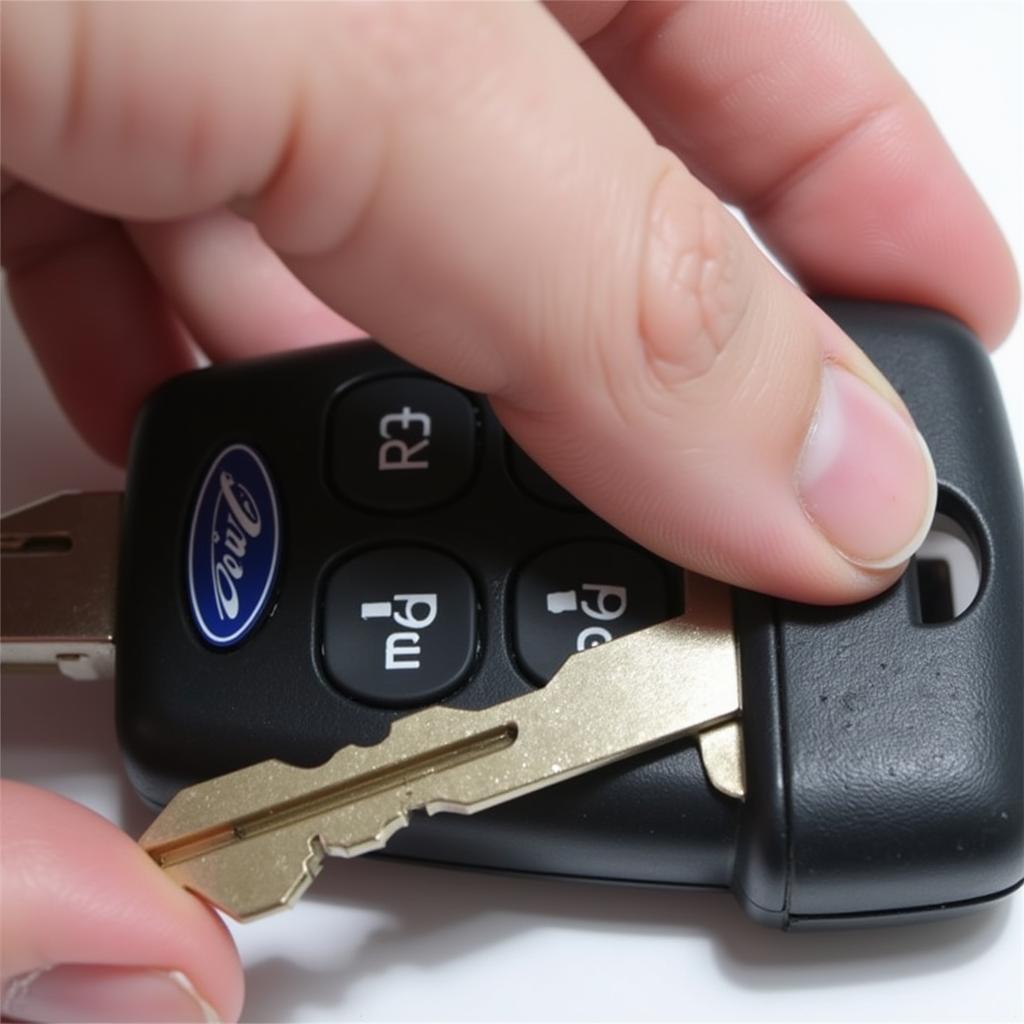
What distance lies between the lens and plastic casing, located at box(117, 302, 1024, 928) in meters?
0.58

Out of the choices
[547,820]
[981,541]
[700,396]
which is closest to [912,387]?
[981,541]

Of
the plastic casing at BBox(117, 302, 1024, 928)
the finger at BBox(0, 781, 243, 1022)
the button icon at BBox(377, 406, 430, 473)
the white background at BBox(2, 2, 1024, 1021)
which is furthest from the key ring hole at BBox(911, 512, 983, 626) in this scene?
the finger at BBox(0, 781, 243, 1022)

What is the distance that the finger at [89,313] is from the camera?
84cm

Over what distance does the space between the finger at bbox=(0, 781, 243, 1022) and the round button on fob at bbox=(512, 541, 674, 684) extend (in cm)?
20

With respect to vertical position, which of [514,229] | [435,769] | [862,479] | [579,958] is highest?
[514,229]

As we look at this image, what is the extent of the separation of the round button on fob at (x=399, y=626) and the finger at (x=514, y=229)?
11cm

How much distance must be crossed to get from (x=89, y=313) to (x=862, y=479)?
560mm

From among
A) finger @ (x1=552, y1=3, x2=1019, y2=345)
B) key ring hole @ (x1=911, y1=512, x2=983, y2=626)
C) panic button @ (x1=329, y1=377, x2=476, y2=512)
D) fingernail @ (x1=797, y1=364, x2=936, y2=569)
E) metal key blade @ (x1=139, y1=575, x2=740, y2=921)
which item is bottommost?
Result: metal key blade @ (x1=139, y1=575, x2=740, y2=921)

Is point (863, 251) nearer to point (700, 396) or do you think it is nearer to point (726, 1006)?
point (700, 396)

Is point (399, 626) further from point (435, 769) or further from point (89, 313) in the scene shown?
point (89, 313)

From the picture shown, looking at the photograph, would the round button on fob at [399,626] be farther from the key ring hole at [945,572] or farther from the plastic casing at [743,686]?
the key ring hole at [945,572]

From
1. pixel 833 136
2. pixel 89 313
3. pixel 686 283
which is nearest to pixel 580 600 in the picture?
pixel 686 283

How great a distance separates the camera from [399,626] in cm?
65

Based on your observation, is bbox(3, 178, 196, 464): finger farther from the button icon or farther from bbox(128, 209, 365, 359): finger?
the button icon
